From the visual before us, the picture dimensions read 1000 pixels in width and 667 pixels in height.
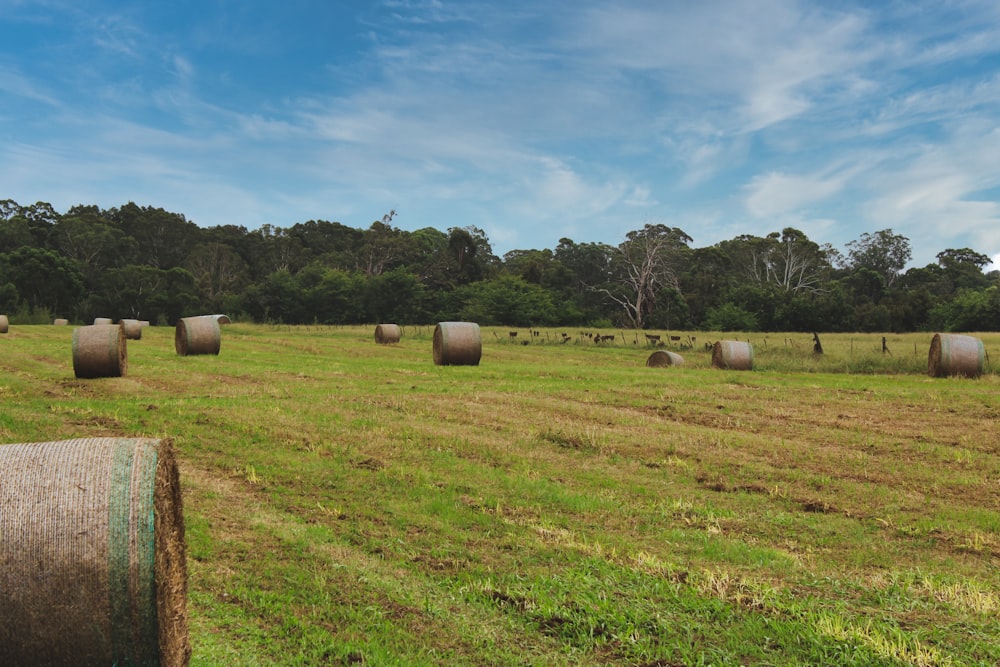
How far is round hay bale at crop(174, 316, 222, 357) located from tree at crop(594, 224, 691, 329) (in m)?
54.0

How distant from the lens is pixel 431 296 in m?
81.4

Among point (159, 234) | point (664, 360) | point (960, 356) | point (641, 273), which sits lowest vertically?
point (664, 360)

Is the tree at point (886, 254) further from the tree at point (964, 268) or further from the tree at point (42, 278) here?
the tree at point (42, 278)

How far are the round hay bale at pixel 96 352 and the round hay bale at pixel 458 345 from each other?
9672 millimetres

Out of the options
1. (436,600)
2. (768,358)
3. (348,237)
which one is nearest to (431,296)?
(348,237)

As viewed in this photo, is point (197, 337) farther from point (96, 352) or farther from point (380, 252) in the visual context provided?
point (380, 252)

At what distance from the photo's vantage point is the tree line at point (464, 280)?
67.4 metres

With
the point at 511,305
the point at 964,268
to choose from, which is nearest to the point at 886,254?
the point at 964,268

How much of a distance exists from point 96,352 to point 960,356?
23549mm

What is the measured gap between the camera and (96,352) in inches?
733

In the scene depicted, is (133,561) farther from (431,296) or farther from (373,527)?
(431,296)

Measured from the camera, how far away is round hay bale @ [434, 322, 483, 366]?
24750 millimetres

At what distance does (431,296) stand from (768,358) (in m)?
56.3

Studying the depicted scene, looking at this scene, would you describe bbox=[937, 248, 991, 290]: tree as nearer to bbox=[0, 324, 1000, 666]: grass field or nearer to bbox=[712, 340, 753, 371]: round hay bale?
bbox=[712, 340, 753, 371]: round hay bale
